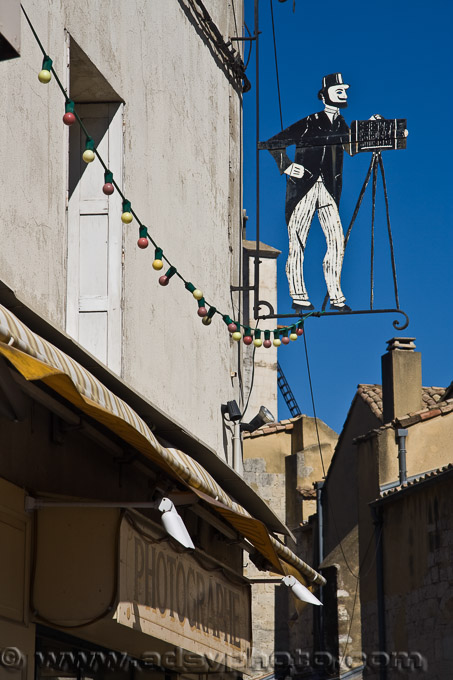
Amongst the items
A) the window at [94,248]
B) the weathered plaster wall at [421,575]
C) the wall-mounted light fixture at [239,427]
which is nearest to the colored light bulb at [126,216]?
the window at [94,248]

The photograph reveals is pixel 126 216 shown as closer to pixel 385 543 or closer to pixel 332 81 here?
pixel 332 81

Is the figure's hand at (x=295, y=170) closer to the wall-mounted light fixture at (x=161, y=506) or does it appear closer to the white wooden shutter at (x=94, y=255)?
the white wooden shutter at (x=94, y=255)

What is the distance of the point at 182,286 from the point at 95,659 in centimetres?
378

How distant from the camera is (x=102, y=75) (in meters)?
9.18

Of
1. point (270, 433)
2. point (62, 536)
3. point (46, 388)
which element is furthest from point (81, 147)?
point (270, 433)

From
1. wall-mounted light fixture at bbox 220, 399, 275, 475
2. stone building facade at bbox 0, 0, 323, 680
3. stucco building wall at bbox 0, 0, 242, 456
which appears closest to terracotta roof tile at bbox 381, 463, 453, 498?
wall-mounted light fixture at bbox 220, 399, 275, 475

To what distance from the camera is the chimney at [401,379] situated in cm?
2548

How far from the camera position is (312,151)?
12.8 meters

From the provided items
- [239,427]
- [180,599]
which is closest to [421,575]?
[239,427]

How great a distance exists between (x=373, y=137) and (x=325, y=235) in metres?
1.16

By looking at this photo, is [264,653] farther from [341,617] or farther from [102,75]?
[102,75]

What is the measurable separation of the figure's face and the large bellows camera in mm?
433

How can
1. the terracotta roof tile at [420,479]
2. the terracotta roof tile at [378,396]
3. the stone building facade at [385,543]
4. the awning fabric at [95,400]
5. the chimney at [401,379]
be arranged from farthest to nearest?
1. the terracotta roof tile at [378,396]
2. the chimney at [401,379]
3. the stone building facade at [385,543]
4. the terracotta roof tile at [420,479]
5. the awning fabric at [95,400]

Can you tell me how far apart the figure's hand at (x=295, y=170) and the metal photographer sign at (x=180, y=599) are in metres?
4.34
